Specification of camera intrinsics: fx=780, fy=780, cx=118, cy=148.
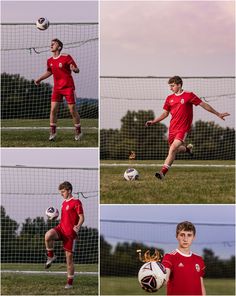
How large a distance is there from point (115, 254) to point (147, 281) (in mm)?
4459

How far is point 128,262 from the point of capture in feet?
36.6

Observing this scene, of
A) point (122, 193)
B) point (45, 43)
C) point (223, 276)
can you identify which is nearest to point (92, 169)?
point (122, 193)

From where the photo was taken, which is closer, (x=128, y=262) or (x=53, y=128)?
(x=53, y=128)

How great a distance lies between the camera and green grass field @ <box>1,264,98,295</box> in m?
8.97

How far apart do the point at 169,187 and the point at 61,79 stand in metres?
1.83

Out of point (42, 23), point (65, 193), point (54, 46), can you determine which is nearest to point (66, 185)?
point (65, 193)

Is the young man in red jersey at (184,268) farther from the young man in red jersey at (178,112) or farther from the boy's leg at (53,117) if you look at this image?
the boy's leg at (53,117)

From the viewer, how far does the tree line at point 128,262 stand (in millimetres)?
10812

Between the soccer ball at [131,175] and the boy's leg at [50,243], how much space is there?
4.24 feet

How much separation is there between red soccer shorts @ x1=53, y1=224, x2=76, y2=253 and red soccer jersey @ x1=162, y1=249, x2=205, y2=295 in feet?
7.21

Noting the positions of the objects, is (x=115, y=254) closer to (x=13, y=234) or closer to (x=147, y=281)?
(x=13, y=234)

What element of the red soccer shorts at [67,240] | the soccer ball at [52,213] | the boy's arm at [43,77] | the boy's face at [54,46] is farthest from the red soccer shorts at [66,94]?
the red soccer shorts at [67,240]

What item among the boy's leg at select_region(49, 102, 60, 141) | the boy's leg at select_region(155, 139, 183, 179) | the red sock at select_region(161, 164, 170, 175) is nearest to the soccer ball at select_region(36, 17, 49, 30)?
the boy's leg at select_region(49, 102, 60, 141)

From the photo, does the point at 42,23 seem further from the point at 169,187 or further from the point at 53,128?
the point at 169,187
